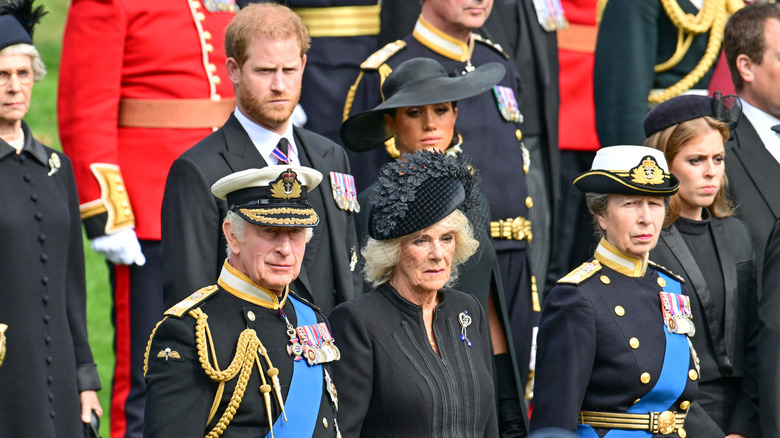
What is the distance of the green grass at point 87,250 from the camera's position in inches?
423

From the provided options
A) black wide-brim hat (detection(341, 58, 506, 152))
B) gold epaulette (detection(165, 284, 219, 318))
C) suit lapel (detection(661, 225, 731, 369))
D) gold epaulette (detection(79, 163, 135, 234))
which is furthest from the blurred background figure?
suit lapel (detection(661, 225, 731, 369))

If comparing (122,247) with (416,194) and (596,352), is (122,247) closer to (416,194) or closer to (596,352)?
(416,194)

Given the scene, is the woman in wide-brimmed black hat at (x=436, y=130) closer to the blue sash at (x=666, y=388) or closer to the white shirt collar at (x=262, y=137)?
the white shirt collar at (x=262, y=137)

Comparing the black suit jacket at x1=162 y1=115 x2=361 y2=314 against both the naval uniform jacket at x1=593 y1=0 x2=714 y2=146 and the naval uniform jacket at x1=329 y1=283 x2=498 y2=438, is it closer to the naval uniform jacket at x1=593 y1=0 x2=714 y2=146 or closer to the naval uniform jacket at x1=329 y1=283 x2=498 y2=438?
the naval uniform jacket at x1=329 y1=283 x2=498 y2=438

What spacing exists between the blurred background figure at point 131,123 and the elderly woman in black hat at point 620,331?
2.56 meters

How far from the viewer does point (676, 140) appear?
688 cm

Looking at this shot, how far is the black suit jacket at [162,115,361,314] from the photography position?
5.83 metres

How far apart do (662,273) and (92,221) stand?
3.00m

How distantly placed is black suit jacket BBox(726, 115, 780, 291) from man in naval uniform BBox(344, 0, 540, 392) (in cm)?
113

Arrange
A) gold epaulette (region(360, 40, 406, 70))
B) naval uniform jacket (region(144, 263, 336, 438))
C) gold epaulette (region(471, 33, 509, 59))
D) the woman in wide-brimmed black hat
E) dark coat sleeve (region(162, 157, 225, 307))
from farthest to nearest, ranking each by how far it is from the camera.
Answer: gold epaulette (region(471, 33, 509, 59))
gold epaulette (region(360, 40, 406, 70))
the woman in wide-brimmed black hat
dark coat sleeve (region(162, 157, 225, 307))
naval uniform jacket (region(144, 263, 336, 438))

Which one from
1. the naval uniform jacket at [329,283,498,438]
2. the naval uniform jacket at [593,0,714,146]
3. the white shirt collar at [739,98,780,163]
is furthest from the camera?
the naval uniform jacket at [593,0,714,146]

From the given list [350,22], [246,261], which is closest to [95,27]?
[350,22]

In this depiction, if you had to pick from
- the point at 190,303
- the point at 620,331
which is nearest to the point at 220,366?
the point at 190,303

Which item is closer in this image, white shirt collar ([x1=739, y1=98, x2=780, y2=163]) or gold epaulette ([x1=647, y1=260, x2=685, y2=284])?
gold epaulette ([x1=647, y1=260, x2=685, y2=284])
